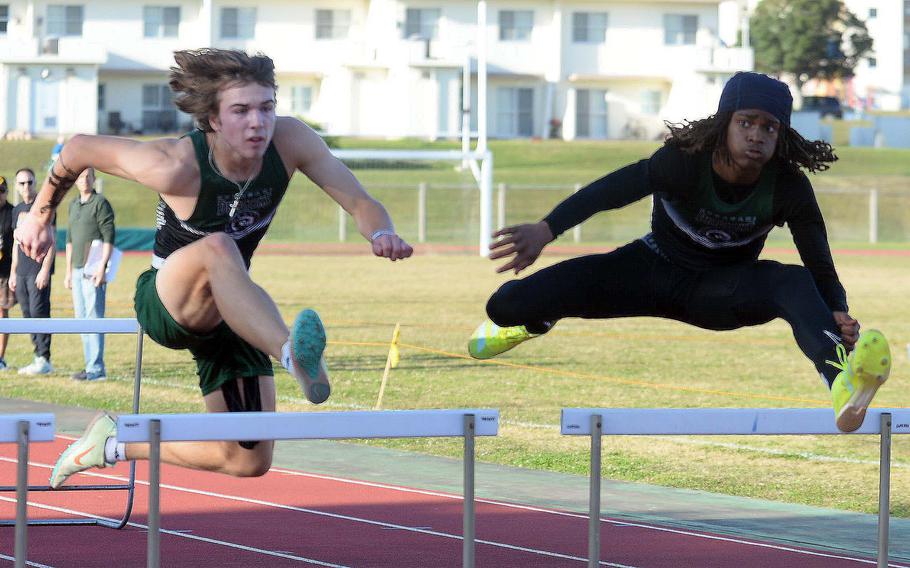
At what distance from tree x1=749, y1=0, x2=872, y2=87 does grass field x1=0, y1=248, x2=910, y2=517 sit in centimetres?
5230

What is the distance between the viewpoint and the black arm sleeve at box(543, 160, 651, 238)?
554 cm

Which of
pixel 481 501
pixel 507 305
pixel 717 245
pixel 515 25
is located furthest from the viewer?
pixel 515 25

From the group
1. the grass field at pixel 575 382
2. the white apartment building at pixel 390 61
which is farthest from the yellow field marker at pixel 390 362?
the white apartment building at pixel 390 61

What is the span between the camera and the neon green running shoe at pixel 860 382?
4.93 m

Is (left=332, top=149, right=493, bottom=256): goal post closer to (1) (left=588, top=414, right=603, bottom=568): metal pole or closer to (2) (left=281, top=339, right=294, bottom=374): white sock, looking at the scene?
(2) (left=281, top=339, right=294, bottom=374): white sock

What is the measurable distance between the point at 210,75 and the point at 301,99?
5311 centimetres

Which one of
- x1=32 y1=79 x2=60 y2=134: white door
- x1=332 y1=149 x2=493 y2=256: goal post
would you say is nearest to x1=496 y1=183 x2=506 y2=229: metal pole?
x1=332 y1=149 x2=493 y2=256: goal post

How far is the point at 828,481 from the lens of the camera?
923cm

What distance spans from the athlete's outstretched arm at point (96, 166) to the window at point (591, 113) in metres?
55.0

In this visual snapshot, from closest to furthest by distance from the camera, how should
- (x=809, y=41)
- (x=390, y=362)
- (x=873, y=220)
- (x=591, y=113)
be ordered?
(x=390, y=362) < (x=873, y=220) < (x=591, y=113) < (x=809, y=41)

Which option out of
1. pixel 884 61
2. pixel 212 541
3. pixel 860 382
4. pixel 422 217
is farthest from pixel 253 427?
pixel 884 61

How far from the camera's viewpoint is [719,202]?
18.6ft

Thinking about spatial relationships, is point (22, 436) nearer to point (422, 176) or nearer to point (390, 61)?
point (422, 176)

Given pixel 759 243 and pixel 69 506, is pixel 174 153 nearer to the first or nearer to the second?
pixel 759 243
